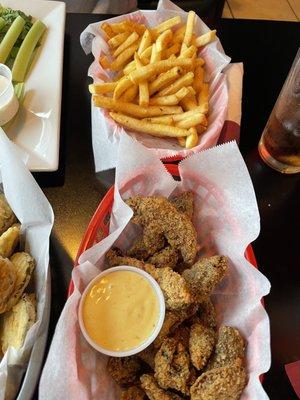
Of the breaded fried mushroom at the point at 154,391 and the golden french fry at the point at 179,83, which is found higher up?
the golden french fry at the point at 179,83

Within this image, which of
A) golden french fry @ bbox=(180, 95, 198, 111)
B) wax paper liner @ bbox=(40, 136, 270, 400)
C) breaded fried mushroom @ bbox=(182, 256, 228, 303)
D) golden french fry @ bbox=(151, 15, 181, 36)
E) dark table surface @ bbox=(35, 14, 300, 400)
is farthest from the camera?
golden french fry @ bbox=(151, 15, 181, 36)

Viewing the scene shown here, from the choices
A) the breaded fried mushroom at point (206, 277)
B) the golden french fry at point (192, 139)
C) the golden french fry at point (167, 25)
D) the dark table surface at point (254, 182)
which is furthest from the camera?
the golden french fry at point (167, 25)

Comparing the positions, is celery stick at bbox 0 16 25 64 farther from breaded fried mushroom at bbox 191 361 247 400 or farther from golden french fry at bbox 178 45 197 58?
breaded fried mushroom at bbox 191 361 247 400

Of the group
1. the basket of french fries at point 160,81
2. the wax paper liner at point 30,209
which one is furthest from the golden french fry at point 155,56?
the wax paper liner at point 30,209

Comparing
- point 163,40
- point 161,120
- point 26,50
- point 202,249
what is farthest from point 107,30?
point 202,249

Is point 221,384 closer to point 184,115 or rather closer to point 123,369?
point 123,369

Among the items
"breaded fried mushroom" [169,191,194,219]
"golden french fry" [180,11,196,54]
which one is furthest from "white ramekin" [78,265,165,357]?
"golden french fry" [180,11,196,54]

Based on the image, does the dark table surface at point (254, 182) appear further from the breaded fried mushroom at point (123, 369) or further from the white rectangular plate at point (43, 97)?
the breaded fried mushroom at point (123, 369)

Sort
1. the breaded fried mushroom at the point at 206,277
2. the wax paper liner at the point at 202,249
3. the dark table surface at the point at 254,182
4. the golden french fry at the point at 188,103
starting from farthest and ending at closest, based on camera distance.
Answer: the golden french fry at the point at 188,103 < the dark table surface at the point at 254,182 < the breaded fried mushroom at the point at 206,277 < the wax paper liner at the point at 202,249
